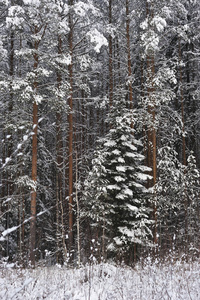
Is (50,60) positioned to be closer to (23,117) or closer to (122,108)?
(23,117)

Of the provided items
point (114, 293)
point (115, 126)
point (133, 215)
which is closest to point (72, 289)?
point (114, 293)

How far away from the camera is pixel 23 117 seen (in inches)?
515

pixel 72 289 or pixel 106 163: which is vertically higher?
pixel 106 163

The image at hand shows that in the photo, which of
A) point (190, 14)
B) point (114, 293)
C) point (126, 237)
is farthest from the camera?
point (190, 14)

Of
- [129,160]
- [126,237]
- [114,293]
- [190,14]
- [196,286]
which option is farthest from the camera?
[190,14]

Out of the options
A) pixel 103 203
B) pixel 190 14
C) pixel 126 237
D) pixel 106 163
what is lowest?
pixel 126 237

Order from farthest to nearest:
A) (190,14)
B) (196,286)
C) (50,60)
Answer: (190,14) < (50,60) < (196,286)

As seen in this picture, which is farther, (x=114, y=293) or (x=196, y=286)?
(x=196, y=286)

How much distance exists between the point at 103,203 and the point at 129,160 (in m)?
2.52

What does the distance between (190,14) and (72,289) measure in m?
18.1

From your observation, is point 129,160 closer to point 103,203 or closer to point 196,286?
point 103,203

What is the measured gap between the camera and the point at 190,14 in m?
17.8

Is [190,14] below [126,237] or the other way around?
the other way around

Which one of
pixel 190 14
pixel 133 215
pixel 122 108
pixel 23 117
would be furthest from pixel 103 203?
pixel 190 14
